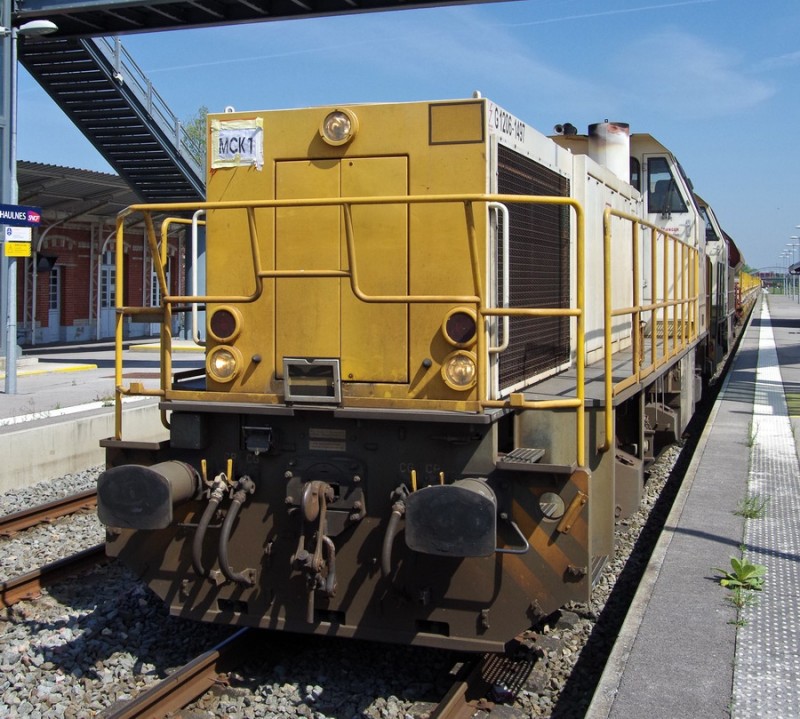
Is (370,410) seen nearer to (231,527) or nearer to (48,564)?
(231,527)

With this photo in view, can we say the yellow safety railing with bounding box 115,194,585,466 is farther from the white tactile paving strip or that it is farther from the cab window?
the cab window

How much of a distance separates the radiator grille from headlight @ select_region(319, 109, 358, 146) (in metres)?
0.79

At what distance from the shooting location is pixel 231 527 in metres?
4.46

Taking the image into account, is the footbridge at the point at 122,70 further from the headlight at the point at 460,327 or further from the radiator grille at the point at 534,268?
the headlight at the point at 460,327

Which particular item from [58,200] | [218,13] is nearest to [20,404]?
[218,13]

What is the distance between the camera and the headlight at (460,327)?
4.36 meters

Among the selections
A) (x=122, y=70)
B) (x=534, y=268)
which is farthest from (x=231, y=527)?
(x=122, y=70)

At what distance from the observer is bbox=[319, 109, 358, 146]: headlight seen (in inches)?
179

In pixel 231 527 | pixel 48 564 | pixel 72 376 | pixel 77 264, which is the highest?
pixel 77 264

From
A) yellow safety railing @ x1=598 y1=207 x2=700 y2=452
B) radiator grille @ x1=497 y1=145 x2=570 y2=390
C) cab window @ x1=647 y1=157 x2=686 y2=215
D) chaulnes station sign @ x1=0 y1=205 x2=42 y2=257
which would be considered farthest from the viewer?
chaulnes station sign @ x1=0 y1=205 x2=42 y2=257

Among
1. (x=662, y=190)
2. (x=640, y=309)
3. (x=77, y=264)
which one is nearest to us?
(x=640, y=309)

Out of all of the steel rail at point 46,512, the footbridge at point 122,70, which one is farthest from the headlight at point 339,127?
the footbridge at point 122,70

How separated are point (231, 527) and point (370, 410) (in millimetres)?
933

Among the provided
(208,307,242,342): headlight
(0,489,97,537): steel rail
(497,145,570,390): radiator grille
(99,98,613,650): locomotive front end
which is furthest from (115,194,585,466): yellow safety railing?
(0,489,97,537): steel rail
